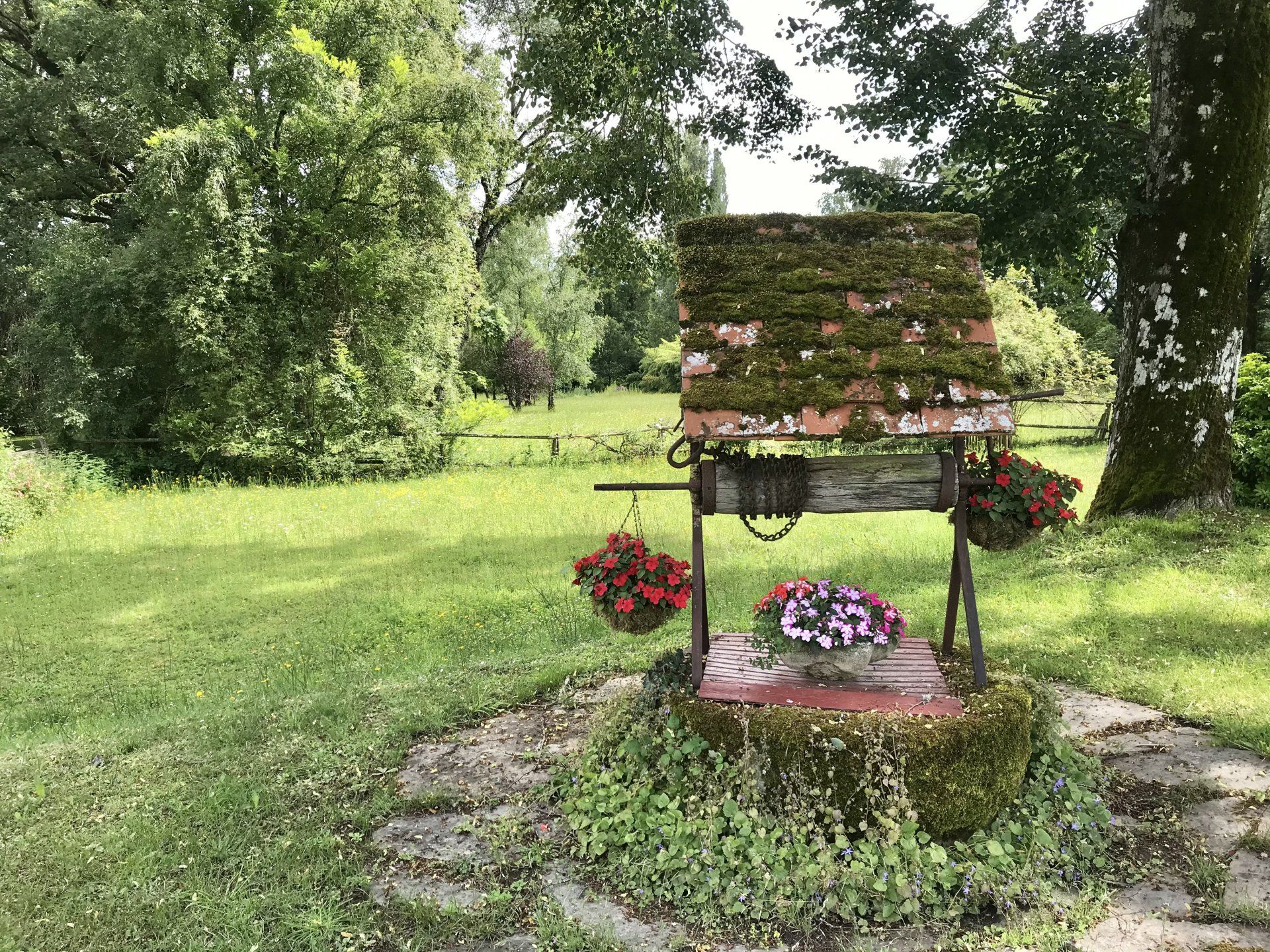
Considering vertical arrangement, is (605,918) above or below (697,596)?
below

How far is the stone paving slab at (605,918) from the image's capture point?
3.46 metres

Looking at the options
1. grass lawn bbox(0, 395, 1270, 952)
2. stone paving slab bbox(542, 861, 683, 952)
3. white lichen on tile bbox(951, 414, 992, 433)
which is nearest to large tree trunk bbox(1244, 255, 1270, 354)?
grass lawn bbox(0, 395, 1270, 952)

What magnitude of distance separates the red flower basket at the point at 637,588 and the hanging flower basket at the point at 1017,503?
174cm

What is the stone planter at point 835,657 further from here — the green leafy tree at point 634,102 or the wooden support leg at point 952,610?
the green leafy tree at point 634,102

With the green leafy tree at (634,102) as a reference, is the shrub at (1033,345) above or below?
below

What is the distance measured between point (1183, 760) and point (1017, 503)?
234 centimetres

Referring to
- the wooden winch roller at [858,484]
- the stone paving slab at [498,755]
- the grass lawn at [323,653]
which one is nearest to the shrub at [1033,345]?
the grass lawn at [323,653]

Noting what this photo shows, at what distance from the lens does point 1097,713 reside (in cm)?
563

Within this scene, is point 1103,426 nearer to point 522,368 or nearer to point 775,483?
point 775,483

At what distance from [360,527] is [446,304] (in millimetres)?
8188

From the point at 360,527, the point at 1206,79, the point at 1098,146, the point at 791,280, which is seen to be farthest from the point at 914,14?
the point at 360,527

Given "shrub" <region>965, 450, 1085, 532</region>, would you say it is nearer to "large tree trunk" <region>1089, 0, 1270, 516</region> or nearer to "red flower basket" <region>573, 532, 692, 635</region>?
"red flower basket" <region>573, 532, 692, 635</region>

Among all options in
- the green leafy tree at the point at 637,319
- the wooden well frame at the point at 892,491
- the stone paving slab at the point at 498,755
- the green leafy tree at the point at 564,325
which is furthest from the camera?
the green leafy tree at the point at 637,319

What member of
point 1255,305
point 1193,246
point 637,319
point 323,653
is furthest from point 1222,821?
point 637,319
